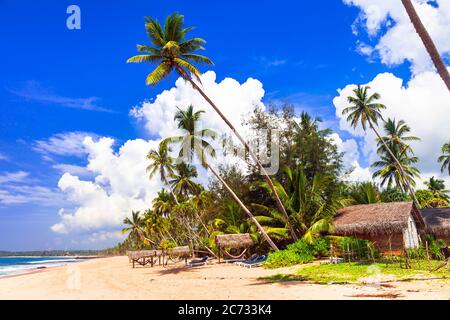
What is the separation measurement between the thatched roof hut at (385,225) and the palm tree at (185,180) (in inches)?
825

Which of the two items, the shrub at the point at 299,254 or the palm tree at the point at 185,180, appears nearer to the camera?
the shrub at the point at 299,254

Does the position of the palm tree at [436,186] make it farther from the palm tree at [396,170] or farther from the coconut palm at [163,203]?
the coconut palm at [163,203]

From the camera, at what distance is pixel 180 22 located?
60.1 ft

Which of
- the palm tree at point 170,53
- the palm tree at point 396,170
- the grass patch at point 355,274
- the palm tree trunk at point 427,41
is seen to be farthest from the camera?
the palm tree at point 396,170

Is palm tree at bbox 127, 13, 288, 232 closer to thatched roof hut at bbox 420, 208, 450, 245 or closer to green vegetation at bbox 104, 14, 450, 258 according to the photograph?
green vegetation at bbox 104, 14, 450, 258

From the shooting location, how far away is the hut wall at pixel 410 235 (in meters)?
18.8

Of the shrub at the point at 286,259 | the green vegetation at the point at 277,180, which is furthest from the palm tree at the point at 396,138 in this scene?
the shrub at the point at 286,259

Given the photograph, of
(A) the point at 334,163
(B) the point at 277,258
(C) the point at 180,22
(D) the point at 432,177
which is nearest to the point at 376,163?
(A) the point at 334,163

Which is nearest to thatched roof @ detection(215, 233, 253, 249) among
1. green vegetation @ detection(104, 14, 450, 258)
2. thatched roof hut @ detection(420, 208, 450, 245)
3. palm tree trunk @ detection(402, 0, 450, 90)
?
green vegetation @ detection(104, 14, 450, 258)

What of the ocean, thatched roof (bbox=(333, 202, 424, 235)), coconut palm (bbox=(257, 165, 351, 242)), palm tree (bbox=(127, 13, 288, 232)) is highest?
palm tree (bbox=(127, 13, 288, 232))

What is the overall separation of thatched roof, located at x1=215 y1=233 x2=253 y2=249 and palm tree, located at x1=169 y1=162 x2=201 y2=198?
695 inches

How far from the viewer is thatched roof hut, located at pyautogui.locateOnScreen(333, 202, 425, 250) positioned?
1869 cm

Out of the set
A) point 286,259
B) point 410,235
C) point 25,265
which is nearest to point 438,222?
point 410,235

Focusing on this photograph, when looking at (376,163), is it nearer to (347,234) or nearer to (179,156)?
(347,234)
